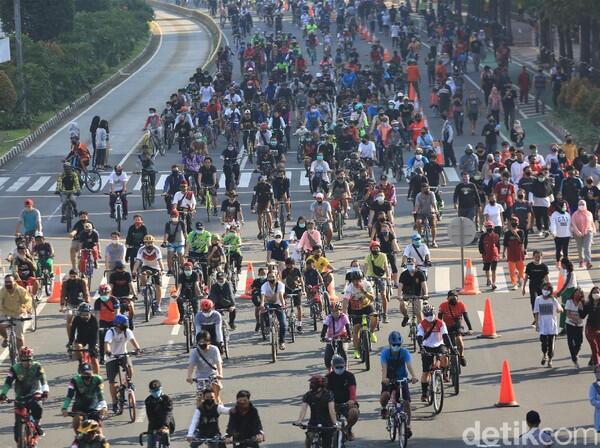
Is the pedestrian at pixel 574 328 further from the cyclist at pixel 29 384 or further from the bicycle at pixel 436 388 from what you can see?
the cyclist at pixel 29 384

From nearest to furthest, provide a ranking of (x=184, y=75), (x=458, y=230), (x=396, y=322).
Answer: (x=396, y=322) < (x=458, y=230) < (x=184, y=75)

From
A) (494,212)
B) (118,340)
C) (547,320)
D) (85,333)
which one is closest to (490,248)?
(494,212)

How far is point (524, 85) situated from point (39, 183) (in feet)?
62.4

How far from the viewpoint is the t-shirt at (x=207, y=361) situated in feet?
79.4

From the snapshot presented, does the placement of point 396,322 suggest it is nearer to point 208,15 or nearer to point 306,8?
point 306,8

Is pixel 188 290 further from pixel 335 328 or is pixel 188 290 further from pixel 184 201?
pixel 184 201

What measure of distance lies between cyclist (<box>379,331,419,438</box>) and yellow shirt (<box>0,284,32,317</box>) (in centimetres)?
713

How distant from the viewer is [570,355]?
29.0 m

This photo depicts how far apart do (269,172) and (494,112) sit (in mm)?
13913

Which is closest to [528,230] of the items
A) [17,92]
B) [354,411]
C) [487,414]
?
[487,414]

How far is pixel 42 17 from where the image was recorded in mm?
75188

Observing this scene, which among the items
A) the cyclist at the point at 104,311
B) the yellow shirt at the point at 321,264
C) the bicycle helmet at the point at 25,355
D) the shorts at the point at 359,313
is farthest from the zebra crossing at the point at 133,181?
the bicycle helmet at the point at 25,355

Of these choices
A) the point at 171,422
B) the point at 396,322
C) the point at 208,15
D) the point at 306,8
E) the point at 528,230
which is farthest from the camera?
Result: the point at 208,15

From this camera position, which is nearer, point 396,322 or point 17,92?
point 396,322
